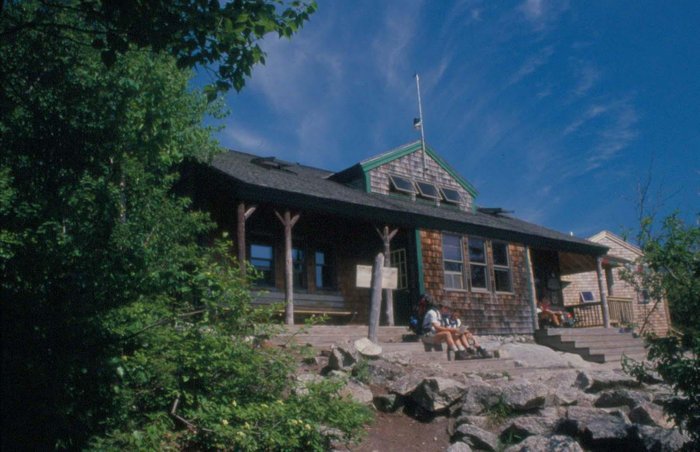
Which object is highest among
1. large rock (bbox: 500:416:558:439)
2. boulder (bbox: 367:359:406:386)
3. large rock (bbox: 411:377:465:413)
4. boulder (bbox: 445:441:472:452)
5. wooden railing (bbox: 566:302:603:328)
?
wooden railing (bbox: 566:302:603:328)

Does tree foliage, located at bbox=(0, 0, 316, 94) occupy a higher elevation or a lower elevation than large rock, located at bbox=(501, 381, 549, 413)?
higher

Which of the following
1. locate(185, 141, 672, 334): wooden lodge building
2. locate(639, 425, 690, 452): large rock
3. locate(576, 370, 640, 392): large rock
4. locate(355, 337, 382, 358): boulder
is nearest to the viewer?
locate(639, 425, 690, 452): large rock

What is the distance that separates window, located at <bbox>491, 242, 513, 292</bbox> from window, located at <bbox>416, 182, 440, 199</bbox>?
7.84 ft

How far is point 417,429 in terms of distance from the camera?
817 cm

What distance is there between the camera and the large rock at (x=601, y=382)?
430 inches

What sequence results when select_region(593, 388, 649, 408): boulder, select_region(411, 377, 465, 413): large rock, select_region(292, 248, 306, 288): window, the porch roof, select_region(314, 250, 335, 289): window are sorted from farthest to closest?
select_region(314, 250, 335, 289): window → select_region(292, 248, 306, 288): window → the porch roof → select_region(593, 388, 649, 408): boulder → select_region(411, 377, 465, 413): large rock

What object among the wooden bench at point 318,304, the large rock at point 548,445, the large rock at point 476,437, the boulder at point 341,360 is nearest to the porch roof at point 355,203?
the wooden bench at point 318,304

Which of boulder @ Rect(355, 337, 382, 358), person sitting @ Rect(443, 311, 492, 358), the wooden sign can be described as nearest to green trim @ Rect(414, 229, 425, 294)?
person sitting @ Rect(443, 311, 492, 358)

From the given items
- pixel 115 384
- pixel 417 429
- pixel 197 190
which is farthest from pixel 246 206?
pixel 115 384

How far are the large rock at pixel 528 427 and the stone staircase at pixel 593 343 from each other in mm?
7342

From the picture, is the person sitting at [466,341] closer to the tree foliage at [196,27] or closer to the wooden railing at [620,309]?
the tree foliage at [196,27]

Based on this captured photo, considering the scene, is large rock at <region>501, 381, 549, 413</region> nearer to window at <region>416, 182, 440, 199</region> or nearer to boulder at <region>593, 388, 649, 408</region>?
boulder at <region>593, 388, 649, 408</region>

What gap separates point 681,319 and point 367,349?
15.7 ft

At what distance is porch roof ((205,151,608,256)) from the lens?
44.3ft
